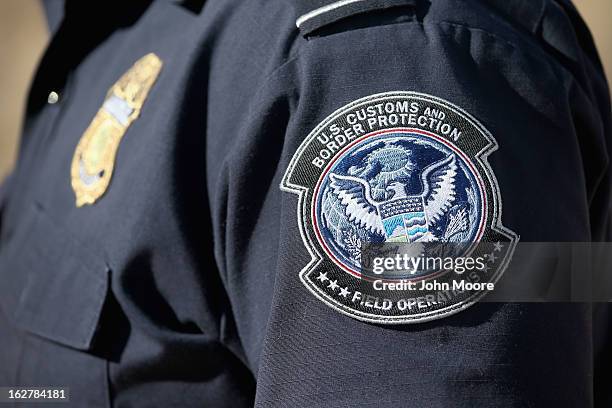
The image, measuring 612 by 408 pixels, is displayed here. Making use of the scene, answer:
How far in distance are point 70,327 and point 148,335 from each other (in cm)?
14

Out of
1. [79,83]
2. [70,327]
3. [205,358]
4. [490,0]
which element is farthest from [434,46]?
[79,83]

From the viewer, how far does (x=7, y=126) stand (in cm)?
482

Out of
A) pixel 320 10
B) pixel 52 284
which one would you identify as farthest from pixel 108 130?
pixel 320 10

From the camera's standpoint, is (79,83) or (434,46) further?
(79,83)

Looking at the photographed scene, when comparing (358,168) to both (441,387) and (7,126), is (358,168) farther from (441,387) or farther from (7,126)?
(7,126)

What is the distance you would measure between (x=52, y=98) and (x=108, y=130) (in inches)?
15.8

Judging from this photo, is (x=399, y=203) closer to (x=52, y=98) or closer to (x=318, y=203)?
(x=318, y=203)

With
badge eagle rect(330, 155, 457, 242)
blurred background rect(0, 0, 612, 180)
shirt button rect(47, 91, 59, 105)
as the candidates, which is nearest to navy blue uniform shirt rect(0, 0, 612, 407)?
badge eagle rect(330, 155, 457, 242)

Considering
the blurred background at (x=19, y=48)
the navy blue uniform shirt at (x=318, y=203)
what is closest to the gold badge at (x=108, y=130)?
the navy blue uniform shirt at (x=318, y=203)

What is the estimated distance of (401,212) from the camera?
0.72 meters

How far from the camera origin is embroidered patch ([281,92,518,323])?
72 centimetres

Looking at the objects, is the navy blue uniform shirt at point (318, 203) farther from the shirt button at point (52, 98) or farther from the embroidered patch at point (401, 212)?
the shirt button at point (52, 98)

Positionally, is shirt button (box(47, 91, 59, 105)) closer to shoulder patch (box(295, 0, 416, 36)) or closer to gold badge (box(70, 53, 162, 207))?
gold badge (box(70, 53, 162, 207))

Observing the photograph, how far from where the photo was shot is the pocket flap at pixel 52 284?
98cm
